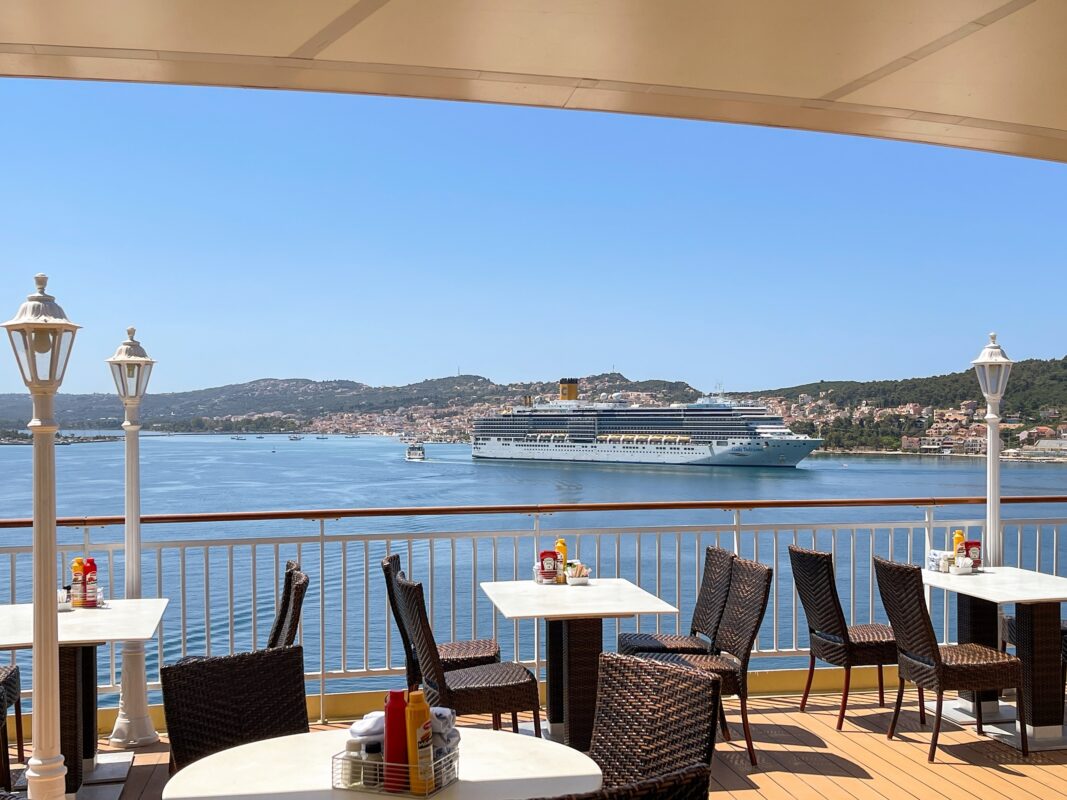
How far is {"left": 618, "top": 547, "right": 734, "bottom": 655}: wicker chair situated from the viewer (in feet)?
16.2

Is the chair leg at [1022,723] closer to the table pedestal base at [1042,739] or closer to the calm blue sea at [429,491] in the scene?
the table pedestal base at [1042,739]

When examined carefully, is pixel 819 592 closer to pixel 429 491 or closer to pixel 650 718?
pixel 650 718

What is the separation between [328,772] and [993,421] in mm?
4764

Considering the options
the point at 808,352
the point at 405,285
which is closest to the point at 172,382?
the point at 405,285

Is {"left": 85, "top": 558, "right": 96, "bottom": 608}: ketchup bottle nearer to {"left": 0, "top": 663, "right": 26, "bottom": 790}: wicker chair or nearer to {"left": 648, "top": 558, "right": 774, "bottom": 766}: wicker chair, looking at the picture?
{"left": 0, "top": 663, "right": 26, "bottom": 790}: wicker chair

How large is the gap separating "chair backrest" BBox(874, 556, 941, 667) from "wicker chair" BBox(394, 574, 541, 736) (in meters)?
1.90

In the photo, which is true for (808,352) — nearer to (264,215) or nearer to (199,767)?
(264,215)

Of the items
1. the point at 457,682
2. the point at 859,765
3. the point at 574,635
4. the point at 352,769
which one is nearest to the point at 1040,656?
the point at 859,765

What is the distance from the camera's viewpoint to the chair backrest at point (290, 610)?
4.08m

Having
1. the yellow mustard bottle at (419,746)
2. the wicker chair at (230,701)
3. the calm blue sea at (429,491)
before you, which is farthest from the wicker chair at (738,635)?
the calm blue sea at (429,491)

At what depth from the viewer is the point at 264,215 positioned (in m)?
41.2

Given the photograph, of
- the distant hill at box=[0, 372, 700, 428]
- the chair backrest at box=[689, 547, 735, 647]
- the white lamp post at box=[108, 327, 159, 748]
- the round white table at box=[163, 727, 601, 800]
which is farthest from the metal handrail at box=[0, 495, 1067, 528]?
the distant hill at box=[0, 372, 700, 428]

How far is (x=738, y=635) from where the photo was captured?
4.68 m

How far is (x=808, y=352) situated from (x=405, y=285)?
18.2 m
